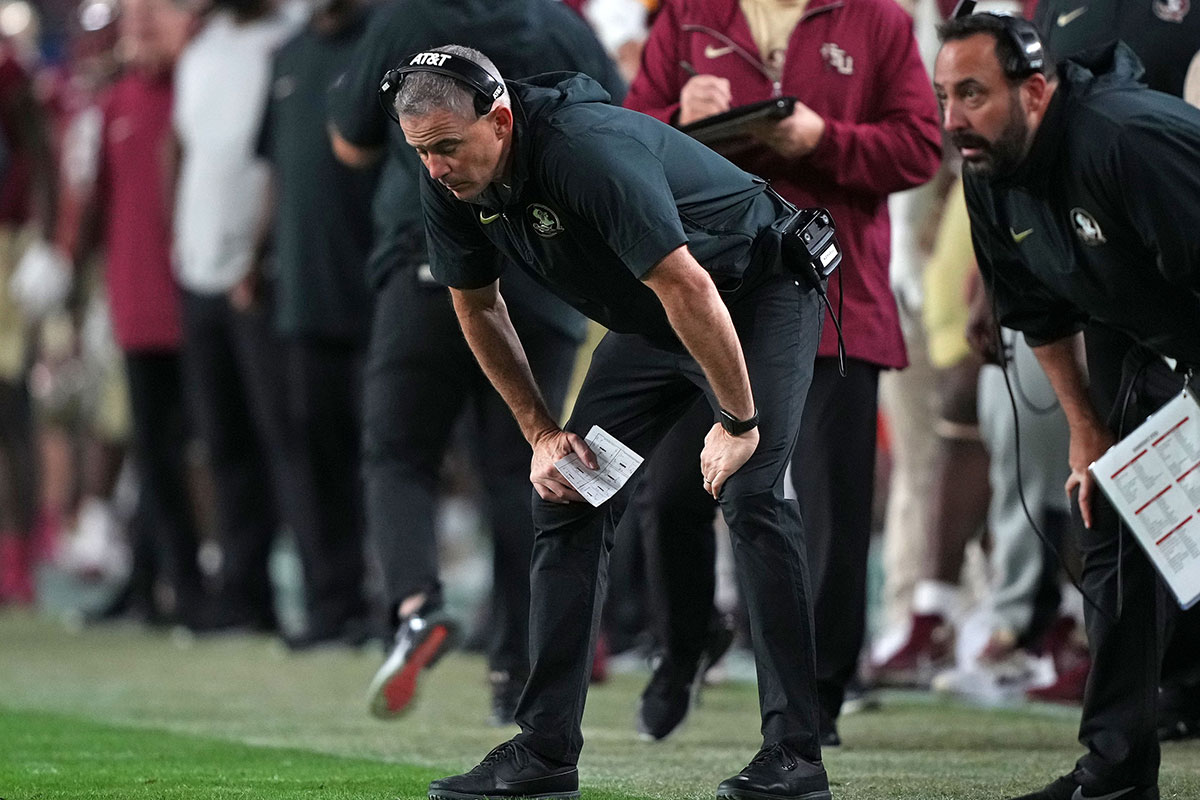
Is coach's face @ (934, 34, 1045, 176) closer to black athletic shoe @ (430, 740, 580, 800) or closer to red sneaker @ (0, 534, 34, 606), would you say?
black athletic shoe @ (430, 740, 580, 800)

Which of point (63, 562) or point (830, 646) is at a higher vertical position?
point (830, 646)

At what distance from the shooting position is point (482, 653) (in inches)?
298

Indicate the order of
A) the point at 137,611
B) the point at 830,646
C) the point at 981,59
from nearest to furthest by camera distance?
the point at 981,59 < the point at 830,646 < the point at 137,611

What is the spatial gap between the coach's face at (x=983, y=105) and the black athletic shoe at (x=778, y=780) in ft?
3.93

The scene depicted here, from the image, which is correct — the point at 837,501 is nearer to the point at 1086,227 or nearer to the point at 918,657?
the point at 918,657

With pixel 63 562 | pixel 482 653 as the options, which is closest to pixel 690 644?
pixel 482 653

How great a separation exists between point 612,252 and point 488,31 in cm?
177

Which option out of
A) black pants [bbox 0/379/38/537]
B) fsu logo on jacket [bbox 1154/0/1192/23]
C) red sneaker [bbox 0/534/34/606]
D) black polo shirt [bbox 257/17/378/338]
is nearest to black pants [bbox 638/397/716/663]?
fsu logo on jacket [bbox 1154/0/1192/23]

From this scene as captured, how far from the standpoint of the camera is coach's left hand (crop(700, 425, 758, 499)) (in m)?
3.78

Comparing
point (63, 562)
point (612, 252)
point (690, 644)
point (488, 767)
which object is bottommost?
point (63, 562)

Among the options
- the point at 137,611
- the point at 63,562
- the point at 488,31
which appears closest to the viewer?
the point at 488,31

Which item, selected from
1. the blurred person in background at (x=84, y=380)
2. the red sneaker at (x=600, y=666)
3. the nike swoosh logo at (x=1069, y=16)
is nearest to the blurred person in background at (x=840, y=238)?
the nike swoosh logo at (x=1069, y=16)

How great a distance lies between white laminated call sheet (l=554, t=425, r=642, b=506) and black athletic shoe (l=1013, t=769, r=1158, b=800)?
3.29ft

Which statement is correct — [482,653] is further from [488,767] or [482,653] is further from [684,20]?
[488,767]
